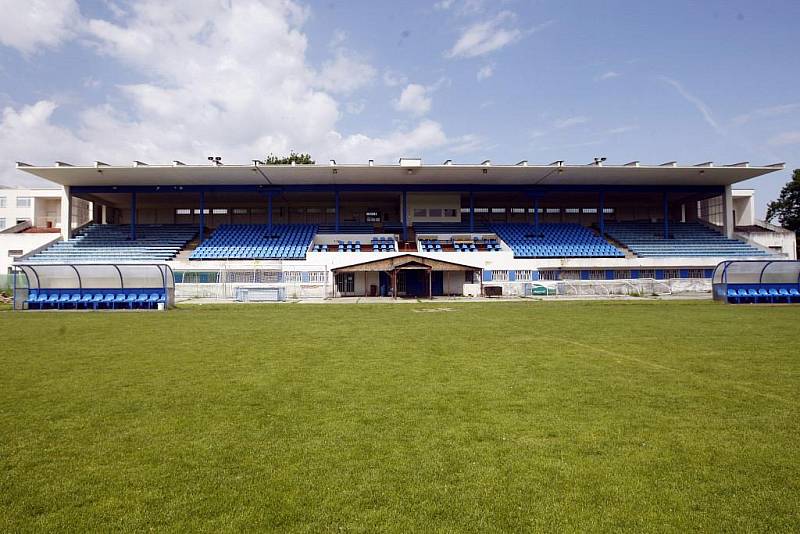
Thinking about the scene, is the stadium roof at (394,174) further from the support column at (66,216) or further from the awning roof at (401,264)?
the awning roof at (401,264)

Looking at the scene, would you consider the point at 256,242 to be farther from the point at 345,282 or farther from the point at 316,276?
the point at 345,282

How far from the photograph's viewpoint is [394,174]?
1591 inches

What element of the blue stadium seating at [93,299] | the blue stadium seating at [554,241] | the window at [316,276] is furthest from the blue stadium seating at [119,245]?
the blue stadium seating at [554,241]

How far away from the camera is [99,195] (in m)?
44.9

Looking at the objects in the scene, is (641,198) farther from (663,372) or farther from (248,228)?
(663,372)

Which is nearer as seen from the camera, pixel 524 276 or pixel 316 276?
pixel 316 276

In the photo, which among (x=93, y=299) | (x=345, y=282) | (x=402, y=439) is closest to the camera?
(x=402, y=439)

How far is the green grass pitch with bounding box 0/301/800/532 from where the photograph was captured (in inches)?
149

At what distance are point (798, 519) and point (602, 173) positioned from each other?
41.2 meters

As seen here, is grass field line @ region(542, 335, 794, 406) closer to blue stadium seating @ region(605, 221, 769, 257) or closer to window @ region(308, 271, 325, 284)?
window @ region(308, 271, 325, 284)

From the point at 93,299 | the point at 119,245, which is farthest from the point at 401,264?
the point at 119,245

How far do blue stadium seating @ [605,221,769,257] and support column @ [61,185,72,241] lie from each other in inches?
1963

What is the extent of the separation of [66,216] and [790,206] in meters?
80.5

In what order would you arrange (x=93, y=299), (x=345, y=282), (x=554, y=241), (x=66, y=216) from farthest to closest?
(x=66, y=216)
(x=554, y=241)
(x=345, y=282)
(x=93, y=299)
